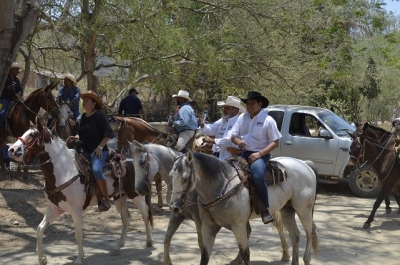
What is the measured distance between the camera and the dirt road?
8.35 m

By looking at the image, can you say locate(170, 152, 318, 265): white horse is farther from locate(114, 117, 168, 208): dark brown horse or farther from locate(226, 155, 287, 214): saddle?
locate(114, 117, 168, 208): dark brown horse

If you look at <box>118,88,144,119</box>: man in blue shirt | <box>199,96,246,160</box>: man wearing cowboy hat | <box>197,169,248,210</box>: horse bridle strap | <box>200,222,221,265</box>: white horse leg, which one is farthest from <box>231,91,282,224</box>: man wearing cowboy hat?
<box>118,88,144,119</box>: man in blue shirt

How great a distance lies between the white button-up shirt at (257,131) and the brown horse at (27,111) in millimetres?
5317

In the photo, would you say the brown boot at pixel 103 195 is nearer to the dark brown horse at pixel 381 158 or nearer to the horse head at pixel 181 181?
the horse head at pixel 181 181

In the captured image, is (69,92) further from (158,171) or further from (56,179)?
(158,171)

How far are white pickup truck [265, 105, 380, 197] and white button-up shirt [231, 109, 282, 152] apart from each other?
21.5ft

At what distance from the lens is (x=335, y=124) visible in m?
13.9

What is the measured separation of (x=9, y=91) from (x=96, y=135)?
4.05 m

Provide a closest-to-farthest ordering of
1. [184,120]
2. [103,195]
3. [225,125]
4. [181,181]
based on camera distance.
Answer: [181,181], [103,195], [225,125], [184,120]

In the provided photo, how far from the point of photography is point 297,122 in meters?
14.2

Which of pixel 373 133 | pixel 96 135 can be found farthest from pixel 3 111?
pixel 373 133

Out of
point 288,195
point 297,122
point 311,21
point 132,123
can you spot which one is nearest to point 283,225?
point 288,195

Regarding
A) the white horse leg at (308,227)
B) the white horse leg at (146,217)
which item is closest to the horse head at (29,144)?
the white horse leg at (146,217)

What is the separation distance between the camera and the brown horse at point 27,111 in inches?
442
